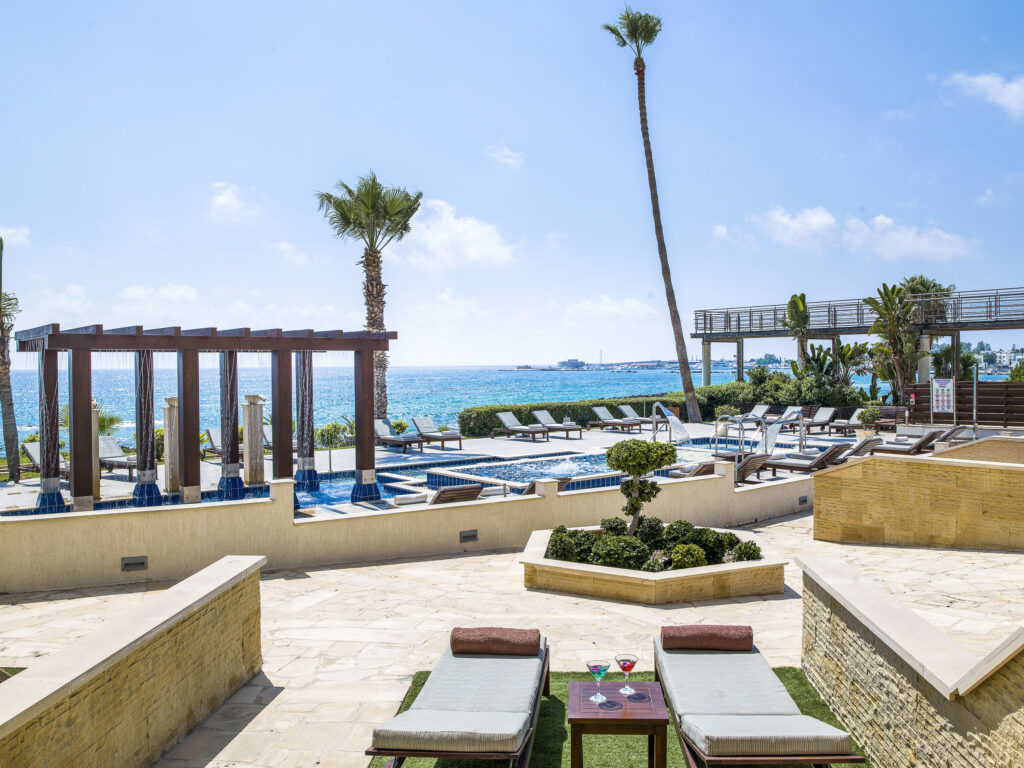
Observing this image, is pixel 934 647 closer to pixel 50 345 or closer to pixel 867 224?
pixel 50 345

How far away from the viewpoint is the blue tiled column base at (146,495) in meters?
13.1

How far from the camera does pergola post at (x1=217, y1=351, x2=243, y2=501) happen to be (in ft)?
47.5

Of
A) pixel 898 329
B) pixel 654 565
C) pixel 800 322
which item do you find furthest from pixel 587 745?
pixel 800 322

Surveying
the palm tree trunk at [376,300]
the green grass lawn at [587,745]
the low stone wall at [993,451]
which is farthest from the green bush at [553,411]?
the green grass lawn at [587,745]

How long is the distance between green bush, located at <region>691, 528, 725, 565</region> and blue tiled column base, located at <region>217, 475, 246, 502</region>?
9.26 m

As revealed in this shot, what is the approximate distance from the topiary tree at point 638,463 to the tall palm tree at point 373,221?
54.8 feet

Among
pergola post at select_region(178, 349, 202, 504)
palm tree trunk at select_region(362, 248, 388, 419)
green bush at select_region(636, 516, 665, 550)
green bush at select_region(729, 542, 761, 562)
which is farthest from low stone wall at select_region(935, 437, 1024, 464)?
palm tree trunk at select_region(362, 248, 388, 419)

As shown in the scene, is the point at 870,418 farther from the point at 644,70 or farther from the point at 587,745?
the point at 587,745

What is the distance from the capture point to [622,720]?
3.73m

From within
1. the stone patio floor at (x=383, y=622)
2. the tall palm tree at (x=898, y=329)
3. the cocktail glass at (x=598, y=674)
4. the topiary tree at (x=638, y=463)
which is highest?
the tall palm tree at (x=898, y=329)

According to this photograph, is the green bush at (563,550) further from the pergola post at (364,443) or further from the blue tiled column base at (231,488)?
the blue tiled column base at (231,488)

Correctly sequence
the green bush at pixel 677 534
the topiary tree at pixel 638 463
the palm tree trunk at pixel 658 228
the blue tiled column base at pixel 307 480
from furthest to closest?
the palm tree trunk at pixel 658 228, the blue tiled column base at pixel 307 480, the topiary tree at pixel 638 463, the green bush at pixel 677 534

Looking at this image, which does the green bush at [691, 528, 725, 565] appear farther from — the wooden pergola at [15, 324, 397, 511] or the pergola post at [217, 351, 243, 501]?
the pergola post at [217, 351, 243, 501]

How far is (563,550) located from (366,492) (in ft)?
23.0
